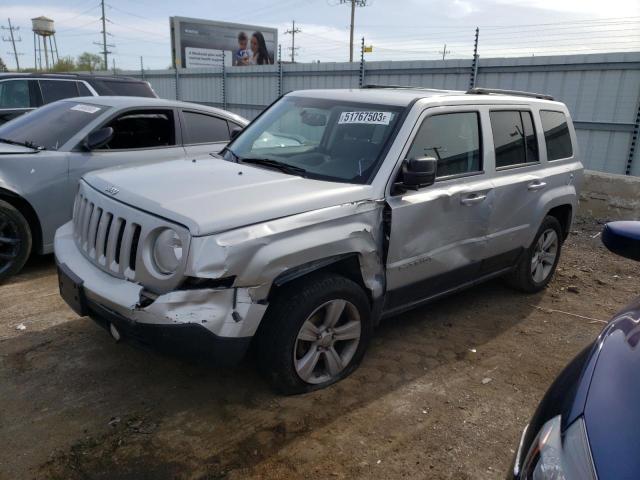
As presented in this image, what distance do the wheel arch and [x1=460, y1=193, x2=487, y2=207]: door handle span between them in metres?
3.77

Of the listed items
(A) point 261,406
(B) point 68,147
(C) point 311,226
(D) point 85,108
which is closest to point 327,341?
(A) point 261,406

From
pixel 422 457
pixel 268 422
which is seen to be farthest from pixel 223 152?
pixel 422 457

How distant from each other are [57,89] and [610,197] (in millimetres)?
8352

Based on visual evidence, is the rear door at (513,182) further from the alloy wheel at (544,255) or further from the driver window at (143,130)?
the driver window at (143,130)

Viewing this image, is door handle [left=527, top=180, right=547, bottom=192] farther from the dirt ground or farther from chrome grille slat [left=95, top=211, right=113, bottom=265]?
chrome grille slat [left=95, top=211, right=113, bottom=265]

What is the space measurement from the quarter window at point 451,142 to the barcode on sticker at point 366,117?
0.25 metres

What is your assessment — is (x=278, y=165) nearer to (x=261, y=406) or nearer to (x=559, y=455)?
(x=261, y=406)

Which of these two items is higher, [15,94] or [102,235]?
[15,94]

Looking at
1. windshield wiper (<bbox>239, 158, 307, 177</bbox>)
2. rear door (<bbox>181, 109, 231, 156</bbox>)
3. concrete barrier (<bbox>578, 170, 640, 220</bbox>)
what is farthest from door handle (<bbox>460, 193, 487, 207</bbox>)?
concrete barrier (<bbox>578, 170, 640, 220</bbox>)

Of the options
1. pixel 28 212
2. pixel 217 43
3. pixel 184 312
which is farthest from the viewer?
pixel 217 43

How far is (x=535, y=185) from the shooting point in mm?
4617

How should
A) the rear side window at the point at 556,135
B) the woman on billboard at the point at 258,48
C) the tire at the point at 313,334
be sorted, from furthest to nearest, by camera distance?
the woman on billboard at the point at 258,48
the rear side window at the point at 556,135
the tire at the point at 313,334

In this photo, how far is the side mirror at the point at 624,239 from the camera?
2.28m

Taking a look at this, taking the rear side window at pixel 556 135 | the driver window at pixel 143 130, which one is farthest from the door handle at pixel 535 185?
the driver window at pixel 143 130
